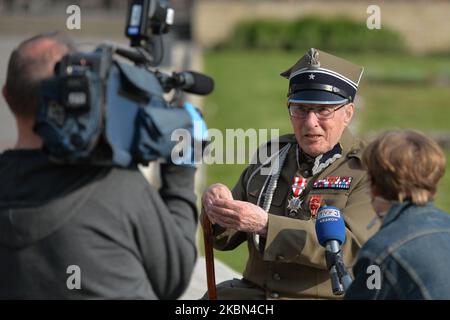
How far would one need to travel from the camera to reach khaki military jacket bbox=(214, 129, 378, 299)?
4.37 meters

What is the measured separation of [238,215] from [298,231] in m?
0.27

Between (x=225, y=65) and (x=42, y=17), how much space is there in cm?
938

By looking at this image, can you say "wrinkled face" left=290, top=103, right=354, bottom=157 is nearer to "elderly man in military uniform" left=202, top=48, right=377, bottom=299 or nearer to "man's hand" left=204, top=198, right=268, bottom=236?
"elderly man in military uniform" left=202, top=48, right=377, bottom=299

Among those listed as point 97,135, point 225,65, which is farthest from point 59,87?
point 225,65

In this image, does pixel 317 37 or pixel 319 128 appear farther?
pixel 317 37

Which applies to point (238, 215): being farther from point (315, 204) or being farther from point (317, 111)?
point (317, 111)

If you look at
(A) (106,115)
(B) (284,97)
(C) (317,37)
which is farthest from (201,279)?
(C) (317,37)

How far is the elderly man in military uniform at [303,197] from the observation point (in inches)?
172

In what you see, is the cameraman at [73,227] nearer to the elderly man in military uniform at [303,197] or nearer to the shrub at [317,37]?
the elderly man in military uniform at [303,197]

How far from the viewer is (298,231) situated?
4.38 metres

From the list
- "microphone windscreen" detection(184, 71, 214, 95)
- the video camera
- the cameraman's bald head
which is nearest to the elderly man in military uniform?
Answer: "microphone windscreen" detection(184, 71, 214, 95)

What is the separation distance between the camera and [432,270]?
3.43m

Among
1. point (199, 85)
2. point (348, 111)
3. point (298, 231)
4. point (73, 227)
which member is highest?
point (199, 85)
